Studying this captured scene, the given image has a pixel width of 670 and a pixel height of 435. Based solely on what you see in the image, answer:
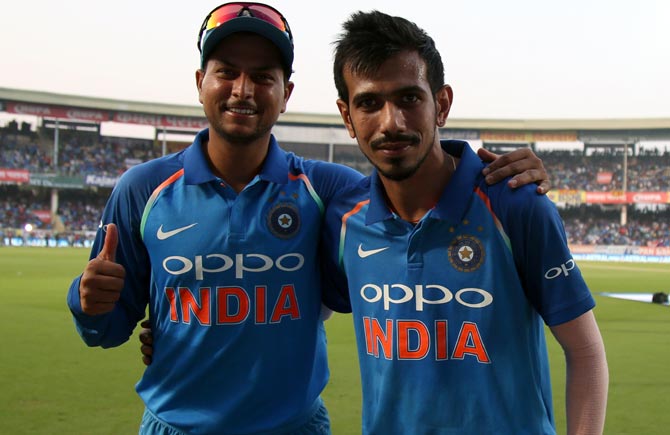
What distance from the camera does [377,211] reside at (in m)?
2.47

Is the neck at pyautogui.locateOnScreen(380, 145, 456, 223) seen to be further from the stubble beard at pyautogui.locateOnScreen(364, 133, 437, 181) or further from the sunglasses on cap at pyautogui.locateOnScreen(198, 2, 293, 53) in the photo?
the sunglasses on cap at pyautogui.locateOnScreen(198, 2, 293, 53)

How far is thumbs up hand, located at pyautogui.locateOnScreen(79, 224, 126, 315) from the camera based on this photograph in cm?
248

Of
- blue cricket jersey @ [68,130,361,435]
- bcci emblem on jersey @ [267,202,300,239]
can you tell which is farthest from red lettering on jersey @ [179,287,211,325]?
bcci emblem on jersey @ [267,202,300,239]

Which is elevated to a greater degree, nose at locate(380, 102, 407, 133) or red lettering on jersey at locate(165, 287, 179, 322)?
nose at locate(380, 102, 407, 133)

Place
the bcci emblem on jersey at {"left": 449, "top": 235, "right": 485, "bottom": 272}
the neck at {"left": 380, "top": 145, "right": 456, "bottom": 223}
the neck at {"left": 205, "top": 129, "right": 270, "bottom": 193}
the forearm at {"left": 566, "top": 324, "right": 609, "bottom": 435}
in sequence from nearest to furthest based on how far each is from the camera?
the forearm at {"left": 566, "top": 324, "right": 609, "bottom": 435}
the bcci emblem on jersey at {"left": 449, "top": 235, "right": 485, "bottom": 272}
the neck at {"left": 380, "top": 145, "right": 456, "bottom": 223}
the neck at {"left": 205, "top": 129, "right": 270, "bottom": 193}

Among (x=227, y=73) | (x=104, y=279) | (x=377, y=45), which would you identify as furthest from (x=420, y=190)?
(x=104, y=279)

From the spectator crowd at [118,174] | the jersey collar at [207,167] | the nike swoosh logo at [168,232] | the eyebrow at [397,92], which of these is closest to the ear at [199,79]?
the jersey collar at [207,167]

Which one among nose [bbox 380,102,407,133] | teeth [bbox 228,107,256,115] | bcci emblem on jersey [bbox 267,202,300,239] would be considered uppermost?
teeth [bbox 228,107,256,115]

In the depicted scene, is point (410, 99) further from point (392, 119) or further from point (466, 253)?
point (466, 253)

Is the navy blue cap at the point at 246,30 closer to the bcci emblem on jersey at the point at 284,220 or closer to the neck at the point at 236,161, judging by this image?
the neck at the point at 236,161

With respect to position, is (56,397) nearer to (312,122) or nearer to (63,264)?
(63,264)

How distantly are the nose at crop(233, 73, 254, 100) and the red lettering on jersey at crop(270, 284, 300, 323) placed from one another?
0.83 metres

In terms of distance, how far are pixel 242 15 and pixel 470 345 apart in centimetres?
164

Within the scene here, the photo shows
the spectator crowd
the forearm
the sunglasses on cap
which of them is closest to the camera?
the forearm
